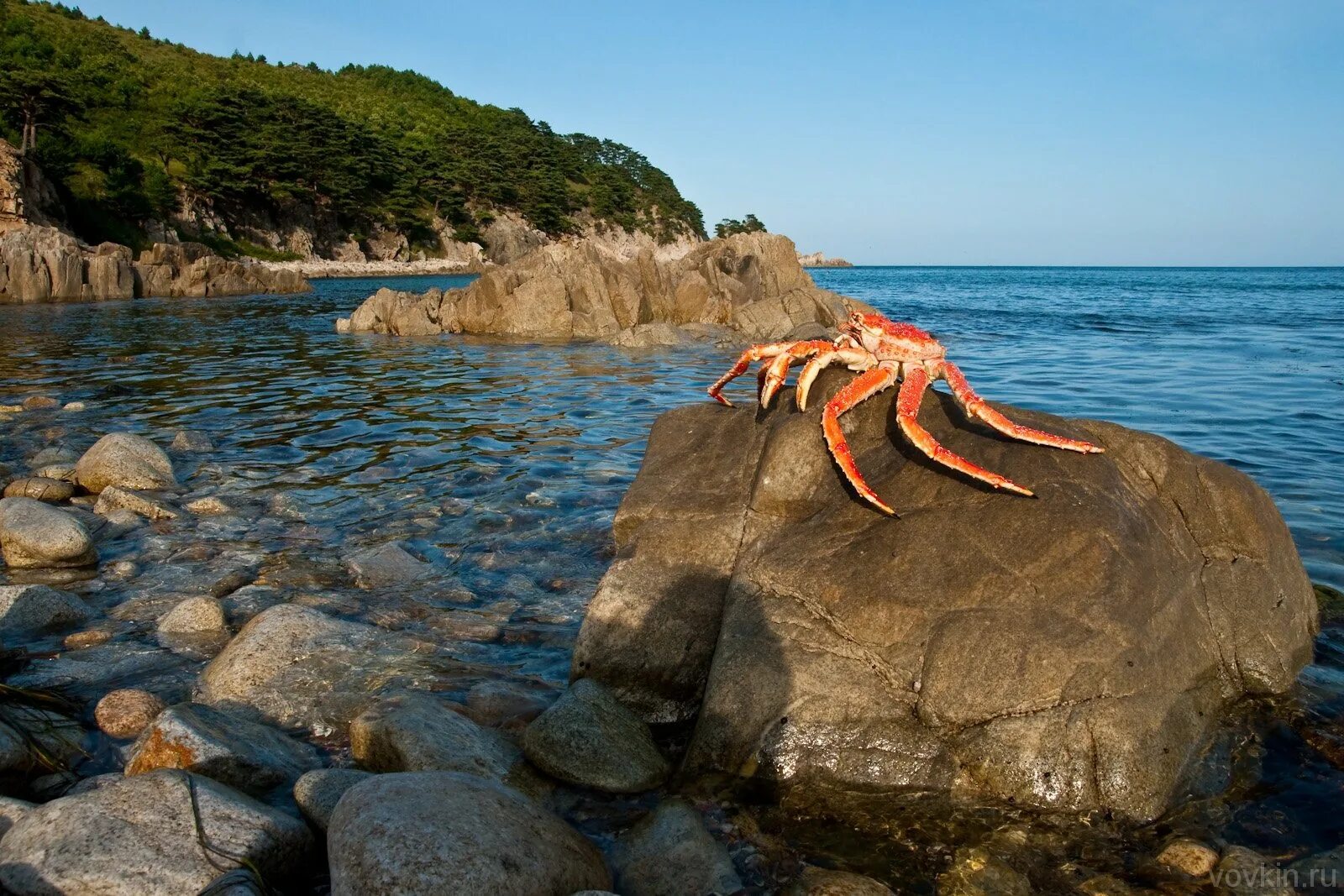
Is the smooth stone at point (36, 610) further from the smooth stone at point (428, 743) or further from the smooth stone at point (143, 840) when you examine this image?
the smooth stone at point (143, 840)

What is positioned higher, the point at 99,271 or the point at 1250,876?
the point at 99,271

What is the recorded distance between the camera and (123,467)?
35.1 feet

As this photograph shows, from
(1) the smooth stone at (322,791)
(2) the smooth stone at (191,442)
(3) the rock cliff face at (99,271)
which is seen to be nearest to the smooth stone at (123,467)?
(2) the smooth stone at (191,442)

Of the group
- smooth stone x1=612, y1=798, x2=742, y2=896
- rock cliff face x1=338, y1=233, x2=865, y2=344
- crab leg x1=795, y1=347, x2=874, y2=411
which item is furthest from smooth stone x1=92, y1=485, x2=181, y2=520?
rock cliff face x1=338, y1=233, x2=865, y2=344

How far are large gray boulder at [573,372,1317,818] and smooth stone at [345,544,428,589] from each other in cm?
264

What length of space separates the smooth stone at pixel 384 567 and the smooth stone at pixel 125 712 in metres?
2.54

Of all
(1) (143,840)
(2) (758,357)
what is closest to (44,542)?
(1) (143,840)

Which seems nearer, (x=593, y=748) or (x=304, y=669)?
(x=593, y=748)

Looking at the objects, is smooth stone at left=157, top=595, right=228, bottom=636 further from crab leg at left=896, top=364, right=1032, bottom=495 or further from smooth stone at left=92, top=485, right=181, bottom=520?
crab leg at left=896, top=364, right=1032, bottom=495

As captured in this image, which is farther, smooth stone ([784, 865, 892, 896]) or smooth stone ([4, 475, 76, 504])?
smooth stone ([4, 475, 76, 504])

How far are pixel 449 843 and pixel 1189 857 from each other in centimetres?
337

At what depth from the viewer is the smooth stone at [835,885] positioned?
12.5 feet

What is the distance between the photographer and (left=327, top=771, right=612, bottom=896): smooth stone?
3176 millimetres

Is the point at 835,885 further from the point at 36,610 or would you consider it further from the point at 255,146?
the point at 255,146
